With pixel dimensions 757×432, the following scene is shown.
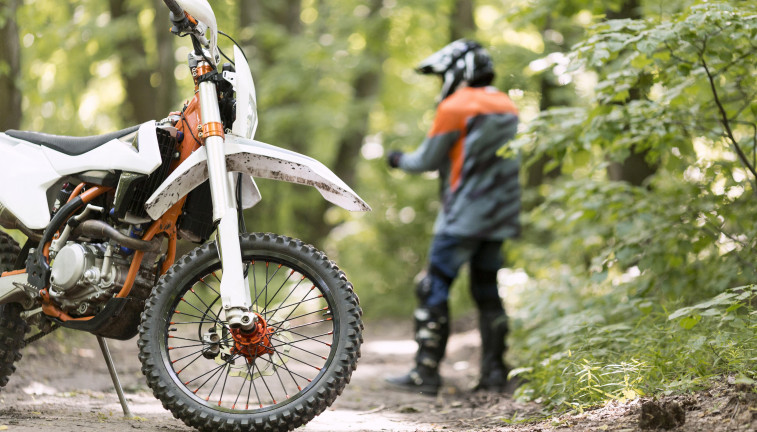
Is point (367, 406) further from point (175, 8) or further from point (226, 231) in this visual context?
point (175, 8)

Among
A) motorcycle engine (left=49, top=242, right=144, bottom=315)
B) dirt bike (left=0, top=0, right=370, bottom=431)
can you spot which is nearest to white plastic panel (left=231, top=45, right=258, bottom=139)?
dirt bike (left=0, top=0, right=370, bottom=431)

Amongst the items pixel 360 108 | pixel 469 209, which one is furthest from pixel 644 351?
pixel 360 108

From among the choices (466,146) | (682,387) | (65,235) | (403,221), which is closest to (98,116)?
(403,221)

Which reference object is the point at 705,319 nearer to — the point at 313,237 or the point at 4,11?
the point at 4,11

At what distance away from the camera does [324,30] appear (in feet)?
38.3

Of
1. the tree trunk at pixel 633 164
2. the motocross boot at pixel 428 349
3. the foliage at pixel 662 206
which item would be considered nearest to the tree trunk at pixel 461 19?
the tree trunk at pixel 633 164

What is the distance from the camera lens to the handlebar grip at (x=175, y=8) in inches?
126

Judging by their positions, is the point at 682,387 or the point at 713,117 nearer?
the point at 682,387

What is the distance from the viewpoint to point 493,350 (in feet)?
18.2

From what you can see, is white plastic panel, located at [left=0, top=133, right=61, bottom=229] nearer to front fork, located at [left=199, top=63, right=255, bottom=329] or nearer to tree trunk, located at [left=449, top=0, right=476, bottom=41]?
front fork, located at [left=199, top=63, right=255, bottom=329]

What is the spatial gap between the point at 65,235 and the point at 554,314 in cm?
382

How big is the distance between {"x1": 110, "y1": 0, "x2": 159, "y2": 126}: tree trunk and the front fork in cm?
955

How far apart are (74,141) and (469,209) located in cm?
287

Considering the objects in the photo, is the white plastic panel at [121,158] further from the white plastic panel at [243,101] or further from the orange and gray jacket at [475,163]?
the orange and gray jacket at [475,163]
